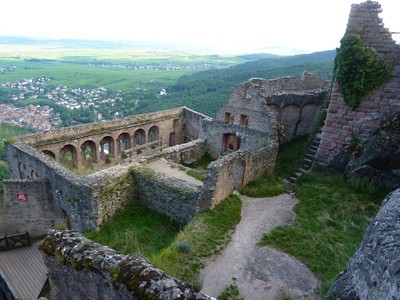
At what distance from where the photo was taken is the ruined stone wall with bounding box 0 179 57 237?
45.0 ft

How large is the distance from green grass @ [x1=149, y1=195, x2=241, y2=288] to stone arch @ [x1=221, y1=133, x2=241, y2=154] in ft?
26.6

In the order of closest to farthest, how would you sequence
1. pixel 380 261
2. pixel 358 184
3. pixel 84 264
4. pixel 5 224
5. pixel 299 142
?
pixel 380 261
pixel 84 264
pixel 358 184
pixel 5 224
pixel 299 142

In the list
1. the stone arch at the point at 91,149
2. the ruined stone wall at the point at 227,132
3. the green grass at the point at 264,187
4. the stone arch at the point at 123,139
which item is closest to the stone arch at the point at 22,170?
the stone arch at the point at 91,149

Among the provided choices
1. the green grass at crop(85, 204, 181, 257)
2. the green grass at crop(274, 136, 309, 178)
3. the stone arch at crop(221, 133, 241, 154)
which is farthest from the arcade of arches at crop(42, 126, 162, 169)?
the green grass at crop(274, 136, 309, 178)

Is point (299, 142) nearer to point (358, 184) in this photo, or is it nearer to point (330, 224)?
point (358, 184)

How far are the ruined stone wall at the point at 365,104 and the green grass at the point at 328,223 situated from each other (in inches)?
59.8

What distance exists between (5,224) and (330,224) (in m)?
14.4

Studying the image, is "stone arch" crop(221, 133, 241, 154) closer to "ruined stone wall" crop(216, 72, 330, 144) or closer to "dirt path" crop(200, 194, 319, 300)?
"ruined stone wall" crop(216, 72, 330, 144)

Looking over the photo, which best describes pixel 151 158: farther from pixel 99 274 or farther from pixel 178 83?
pixel 178 83

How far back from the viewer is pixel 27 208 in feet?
46.8

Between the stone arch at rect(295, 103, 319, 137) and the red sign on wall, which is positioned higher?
the stone arch at rect(295, 103, 319, 137)

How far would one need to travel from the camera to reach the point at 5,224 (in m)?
14.3

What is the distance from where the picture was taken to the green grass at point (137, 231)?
1062 cm

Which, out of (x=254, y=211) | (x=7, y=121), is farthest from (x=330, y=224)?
(x=7, y=121)
